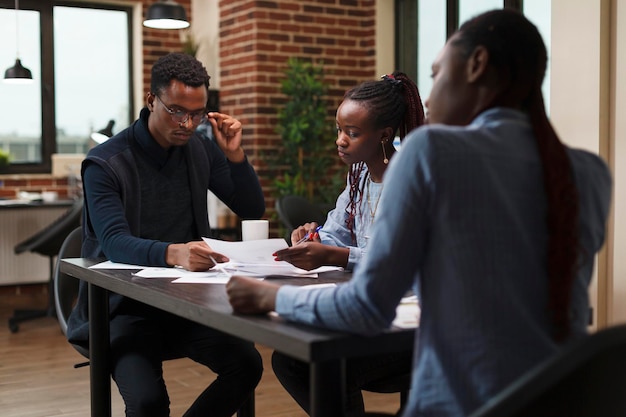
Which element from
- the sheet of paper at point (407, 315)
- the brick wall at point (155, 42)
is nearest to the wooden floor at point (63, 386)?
the sheet of paper at point (407, 315)

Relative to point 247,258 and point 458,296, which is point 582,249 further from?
point 247,258

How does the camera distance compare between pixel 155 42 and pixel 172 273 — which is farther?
pixel 155 42

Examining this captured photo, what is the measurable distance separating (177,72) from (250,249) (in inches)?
29.1

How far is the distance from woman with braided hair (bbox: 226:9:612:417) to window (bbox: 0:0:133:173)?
234 inches

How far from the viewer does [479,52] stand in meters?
1.25

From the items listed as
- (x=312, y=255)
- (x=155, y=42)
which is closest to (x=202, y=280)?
(x=312, y=255)

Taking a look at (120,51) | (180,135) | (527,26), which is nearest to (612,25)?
(180,135)

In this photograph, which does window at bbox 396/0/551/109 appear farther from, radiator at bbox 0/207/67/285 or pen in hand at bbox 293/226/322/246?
pen in hand at bbox 293/226/322/246

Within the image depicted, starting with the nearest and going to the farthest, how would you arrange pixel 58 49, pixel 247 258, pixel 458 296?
pixel 458 296 < pixel 247 258 < pixel 58 49

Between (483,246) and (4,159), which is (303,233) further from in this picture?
(4,159)

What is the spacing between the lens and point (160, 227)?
253cm

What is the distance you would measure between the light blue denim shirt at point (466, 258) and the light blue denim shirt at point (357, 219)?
3.51 ft

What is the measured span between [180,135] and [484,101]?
141 centimetres

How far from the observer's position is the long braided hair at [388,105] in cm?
234
